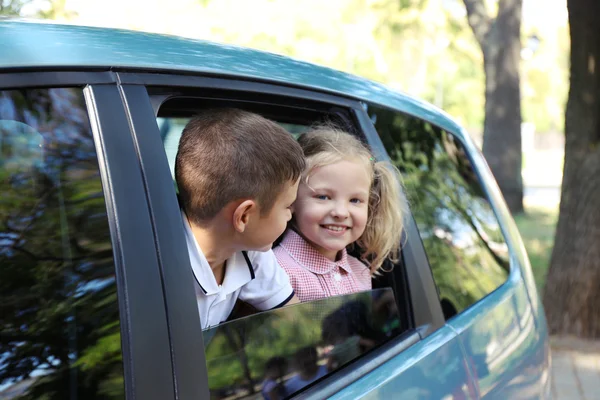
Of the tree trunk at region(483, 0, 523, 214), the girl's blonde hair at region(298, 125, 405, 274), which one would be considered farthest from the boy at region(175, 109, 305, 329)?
the tree trunk at region(483, 0, 523, 214)

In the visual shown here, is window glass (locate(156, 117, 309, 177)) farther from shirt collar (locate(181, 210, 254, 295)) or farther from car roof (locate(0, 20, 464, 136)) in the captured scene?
shirt collar (locate(181, 210, 254, 295))

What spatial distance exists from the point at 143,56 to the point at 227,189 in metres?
0.35

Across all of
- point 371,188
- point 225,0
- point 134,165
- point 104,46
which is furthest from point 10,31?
point 225,0

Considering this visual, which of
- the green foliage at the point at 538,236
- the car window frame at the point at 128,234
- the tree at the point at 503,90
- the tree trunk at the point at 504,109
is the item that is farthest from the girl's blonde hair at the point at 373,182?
the tree trunk at the point at 504,109

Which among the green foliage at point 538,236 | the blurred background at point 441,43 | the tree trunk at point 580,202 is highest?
the blurred background at point 441,43

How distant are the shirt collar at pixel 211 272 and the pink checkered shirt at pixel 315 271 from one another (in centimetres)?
37

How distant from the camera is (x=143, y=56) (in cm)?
139

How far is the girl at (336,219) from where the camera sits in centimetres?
226

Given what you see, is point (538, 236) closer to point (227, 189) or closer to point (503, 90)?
point (503, 90)

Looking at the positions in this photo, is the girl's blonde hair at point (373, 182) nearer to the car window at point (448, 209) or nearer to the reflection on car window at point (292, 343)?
the car window at point (448, 209)

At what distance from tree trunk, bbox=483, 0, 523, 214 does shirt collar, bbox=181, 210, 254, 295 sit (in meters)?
12.8

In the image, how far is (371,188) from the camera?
2.43 m

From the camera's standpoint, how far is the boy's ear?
64.5 inches

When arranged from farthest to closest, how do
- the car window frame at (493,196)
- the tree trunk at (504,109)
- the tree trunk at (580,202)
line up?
the tree trunk at (504,109), the tree trunk at (580,202), the car window frame at (493,196)
